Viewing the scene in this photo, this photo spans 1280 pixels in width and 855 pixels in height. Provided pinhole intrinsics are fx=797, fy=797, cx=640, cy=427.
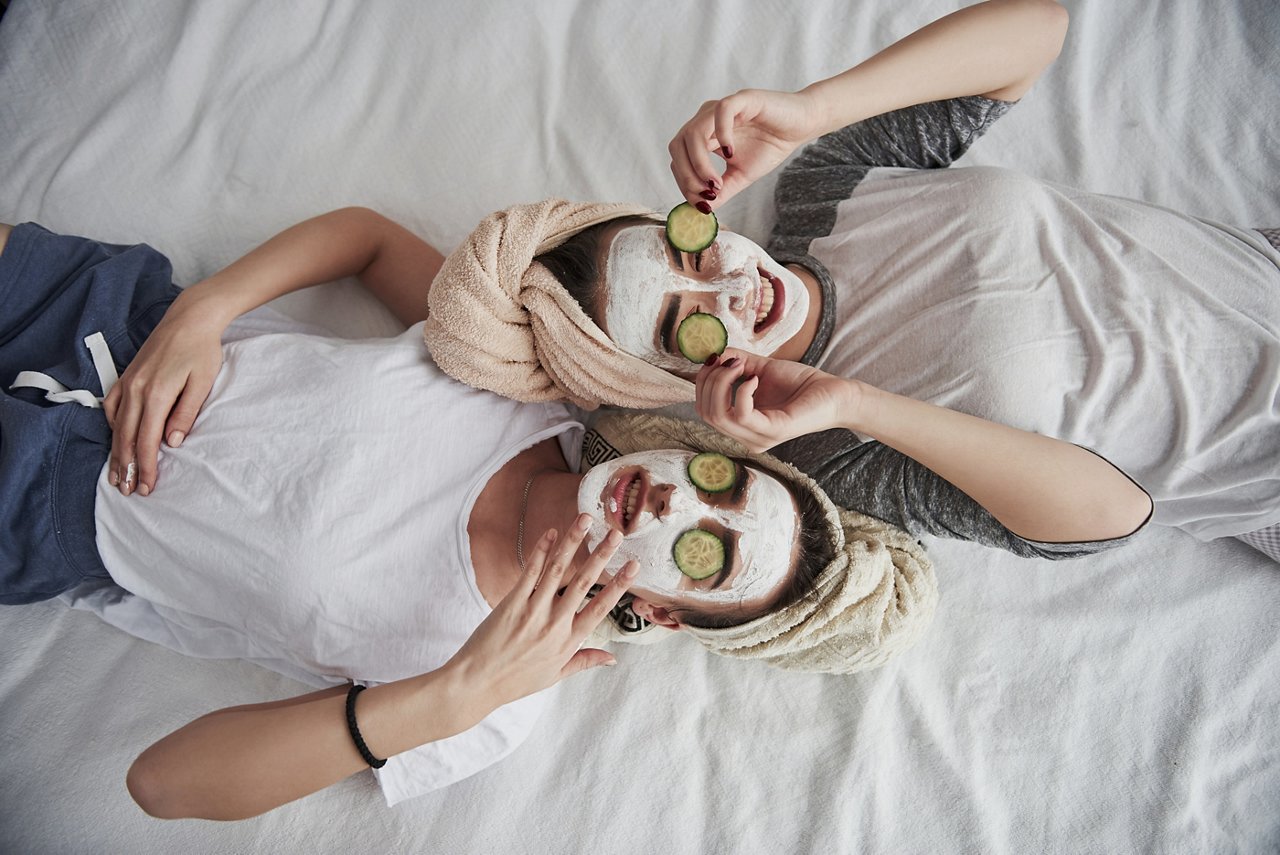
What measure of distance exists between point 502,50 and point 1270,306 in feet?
5.64

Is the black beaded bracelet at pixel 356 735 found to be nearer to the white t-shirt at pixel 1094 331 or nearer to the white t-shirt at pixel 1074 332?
the white t-shirt at pixel 1074 332

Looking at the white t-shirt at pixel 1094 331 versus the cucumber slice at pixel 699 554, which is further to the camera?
the white t-shirt at pixel 1094 331

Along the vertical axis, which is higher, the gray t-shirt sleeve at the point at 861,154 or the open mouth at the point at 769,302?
the gray t-shirt sleeve at the point at 861,154

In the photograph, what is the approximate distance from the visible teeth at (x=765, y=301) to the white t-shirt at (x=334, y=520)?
560 millimetres

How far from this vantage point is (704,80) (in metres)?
1.93

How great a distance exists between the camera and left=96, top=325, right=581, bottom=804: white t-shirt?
1367mm

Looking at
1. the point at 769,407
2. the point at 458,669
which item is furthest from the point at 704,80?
the point at 458,669

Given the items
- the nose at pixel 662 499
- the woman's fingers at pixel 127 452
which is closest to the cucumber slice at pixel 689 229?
the nose at pixel 662 499

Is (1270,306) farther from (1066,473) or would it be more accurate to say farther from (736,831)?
(736,831)

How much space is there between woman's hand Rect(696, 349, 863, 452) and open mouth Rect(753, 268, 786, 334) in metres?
0.13

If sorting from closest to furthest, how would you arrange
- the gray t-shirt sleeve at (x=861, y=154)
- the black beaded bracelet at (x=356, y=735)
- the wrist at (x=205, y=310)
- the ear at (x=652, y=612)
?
the black beaded bracelet at (x=356, y=735) < the ear at (x=652, y=612) < the wrist at (x=205, y=310) < the gray t-shirt sleeve at (x=861, y=154)

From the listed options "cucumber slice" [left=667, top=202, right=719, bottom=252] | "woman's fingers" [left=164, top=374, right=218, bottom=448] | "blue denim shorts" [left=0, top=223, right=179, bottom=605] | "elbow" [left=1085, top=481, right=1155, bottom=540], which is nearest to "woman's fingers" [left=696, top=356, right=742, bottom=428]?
"cucumber slice" [left=667, top=202, right=719, bottom=252]

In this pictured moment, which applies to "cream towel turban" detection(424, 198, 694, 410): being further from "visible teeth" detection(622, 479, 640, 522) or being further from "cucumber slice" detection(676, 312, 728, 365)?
"visible teeth" detection(622, 479, 640, 522)

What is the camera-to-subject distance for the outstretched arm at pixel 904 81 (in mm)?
1404
